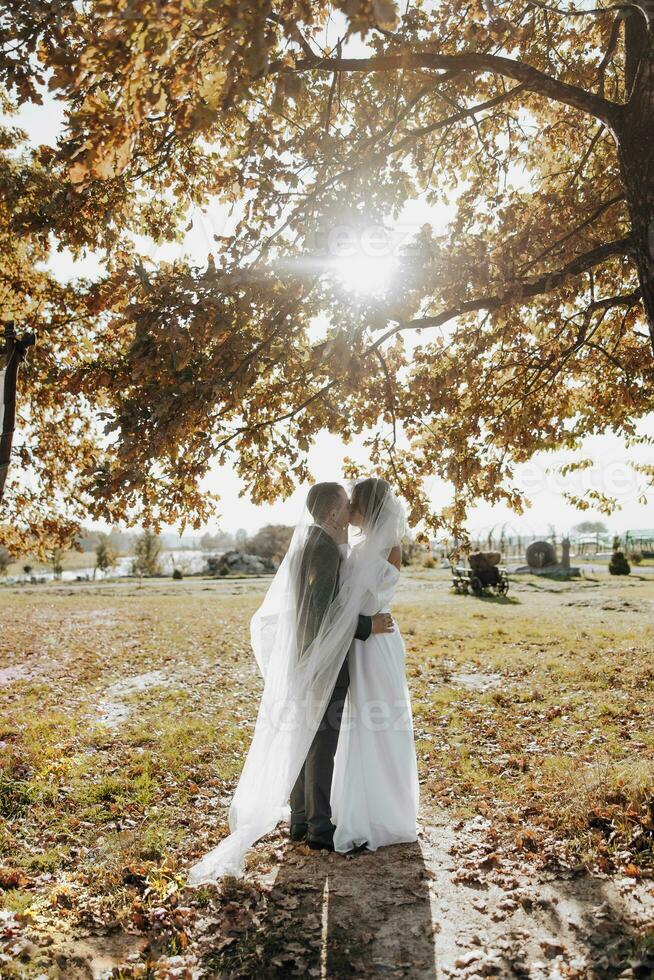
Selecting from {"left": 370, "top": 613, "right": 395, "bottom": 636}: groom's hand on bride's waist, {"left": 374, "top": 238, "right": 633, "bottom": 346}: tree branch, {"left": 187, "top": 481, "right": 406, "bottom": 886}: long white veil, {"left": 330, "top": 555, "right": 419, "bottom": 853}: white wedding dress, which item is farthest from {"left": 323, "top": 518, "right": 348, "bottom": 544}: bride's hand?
{"left": 374, "top": 238, "right": 633, "bottom": 346}: tree branch

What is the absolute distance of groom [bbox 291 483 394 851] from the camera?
4754mm

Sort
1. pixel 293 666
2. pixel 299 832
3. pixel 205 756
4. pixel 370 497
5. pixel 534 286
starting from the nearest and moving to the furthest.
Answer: pixel 293 666
pixel 299 832
pixel 370 497
pixel 534 286
pixel 205 756

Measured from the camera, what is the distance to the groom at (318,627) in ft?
15.6

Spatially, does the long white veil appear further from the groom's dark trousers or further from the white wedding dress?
the white wedding dress

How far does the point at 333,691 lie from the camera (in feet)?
15.8

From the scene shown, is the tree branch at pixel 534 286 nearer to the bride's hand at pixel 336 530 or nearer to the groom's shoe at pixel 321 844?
the bride's hand at pixel 336 530

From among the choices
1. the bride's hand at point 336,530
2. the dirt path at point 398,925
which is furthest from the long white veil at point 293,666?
the dirt path at point 398,925

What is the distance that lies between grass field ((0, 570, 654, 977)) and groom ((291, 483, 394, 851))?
0.91 metres

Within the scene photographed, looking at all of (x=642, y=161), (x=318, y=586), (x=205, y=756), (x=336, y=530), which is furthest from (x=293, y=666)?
(x=642, y=161)

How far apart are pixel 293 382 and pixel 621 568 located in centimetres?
2763

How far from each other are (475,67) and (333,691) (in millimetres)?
4698

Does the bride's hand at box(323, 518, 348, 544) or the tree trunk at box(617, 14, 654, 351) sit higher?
the tree trunk at box(617, 14, 654, 351)

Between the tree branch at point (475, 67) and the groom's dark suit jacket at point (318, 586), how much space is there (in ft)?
10.3

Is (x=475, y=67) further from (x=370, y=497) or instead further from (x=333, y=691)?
(x=333, y=691)
